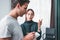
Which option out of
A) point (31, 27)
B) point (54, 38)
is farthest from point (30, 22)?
point (54, 38)

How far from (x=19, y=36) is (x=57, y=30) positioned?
37cm

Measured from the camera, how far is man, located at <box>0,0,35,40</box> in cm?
128

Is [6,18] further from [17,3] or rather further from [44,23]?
[44,23]

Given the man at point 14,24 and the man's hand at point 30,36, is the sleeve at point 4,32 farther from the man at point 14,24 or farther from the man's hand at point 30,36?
the man's hand at point 30,36

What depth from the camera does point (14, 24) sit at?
131cm

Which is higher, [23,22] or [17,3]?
[17,3]

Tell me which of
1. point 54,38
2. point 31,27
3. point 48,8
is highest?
point 48,8

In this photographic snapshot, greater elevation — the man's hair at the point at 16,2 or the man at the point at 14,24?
the man's hair at the point at 16,2

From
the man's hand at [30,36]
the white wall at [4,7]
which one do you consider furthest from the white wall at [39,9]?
the man's hand at [30,36]

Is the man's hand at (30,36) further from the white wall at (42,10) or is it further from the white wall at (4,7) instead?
the white wall at (4,7)

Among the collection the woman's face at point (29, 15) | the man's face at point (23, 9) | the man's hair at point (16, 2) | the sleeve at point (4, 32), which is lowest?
the sleeve at point (4, 32)

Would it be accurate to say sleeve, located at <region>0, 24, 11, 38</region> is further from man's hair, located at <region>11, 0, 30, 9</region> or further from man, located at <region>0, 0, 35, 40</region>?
man's hair, located at <region>11, 0, 30, 9</region>

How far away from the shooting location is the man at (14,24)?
1280 millimetres

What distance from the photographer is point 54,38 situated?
1289 millimetres
